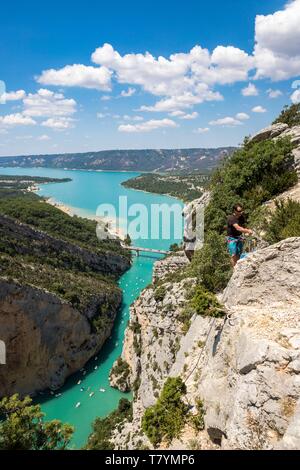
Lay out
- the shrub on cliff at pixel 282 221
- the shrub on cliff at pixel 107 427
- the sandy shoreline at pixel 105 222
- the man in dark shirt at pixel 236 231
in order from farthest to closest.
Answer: the sandy shoreline at pixel 105 222, the shrub on cliff at pixel 107 427, the shrub on cliff at pixel 282 221, the man in dark shirt at pixel 236 231

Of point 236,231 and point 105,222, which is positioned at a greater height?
point 236,231

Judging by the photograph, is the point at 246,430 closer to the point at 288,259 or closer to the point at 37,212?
the point at 288,259

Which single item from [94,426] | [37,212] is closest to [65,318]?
[94,426]

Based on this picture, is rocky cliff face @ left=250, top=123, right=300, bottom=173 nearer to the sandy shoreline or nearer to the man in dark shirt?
the man in dark shirt

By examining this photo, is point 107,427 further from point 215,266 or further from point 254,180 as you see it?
point 254,180

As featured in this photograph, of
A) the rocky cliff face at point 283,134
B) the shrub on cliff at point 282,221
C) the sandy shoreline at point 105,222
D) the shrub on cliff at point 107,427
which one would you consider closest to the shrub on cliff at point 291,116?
the rocky cliff face at point 283,134

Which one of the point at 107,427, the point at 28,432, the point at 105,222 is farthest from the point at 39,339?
the point at 105,222

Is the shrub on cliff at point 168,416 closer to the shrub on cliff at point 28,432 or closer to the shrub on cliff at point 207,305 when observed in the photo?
the shrub on cliff at point 207,305
